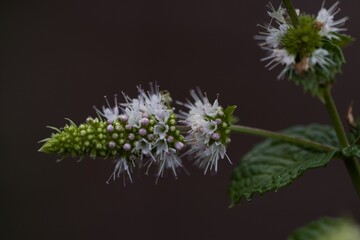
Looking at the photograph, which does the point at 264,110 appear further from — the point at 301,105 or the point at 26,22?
the point at 26,22

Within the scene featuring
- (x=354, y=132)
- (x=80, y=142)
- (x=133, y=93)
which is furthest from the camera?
(x=133, y=93)

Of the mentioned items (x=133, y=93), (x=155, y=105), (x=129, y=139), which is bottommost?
(x=129, y=139)

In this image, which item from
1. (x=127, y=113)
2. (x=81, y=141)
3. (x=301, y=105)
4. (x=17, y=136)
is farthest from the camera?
(x=17, y=136)

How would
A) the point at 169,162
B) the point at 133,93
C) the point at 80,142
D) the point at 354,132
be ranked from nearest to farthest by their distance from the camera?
1. the point at 80,142
2. the point at 169,162
3. the point at 354,132
4. the point at 133,93

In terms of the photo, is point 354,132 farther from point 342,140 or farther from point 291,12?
point 291,12

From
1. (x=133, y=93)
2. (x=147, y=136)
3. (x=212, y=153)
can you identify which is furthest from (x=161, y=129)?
(x=133, y=93)

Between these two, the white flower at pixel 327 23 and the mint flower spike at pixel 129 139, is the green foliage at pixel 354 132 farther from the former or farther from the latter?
the mint flower spike at pixel 129 139

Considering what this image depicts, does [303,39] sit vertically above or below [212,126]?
above

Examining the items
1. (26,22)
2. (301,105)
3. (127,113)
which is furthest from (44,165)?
(127,113)
